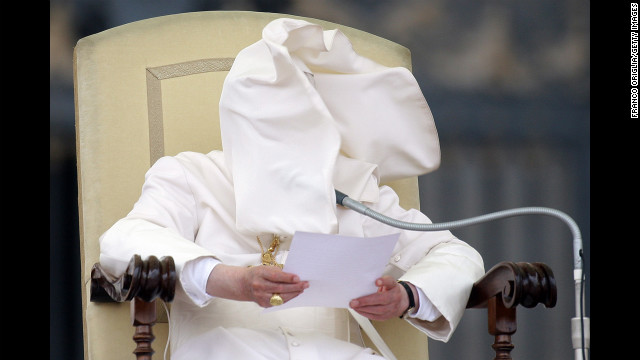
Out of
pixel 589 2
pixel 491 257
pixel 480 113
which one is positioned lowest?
pixel 491 257

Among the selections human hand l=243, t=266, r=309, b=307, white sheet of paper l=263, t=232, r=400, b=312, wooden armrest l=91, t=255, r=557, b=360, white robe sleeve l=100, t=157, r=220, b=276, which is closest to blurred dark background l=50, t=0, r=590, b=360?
white robe sleeve l=100, t=157, r=220, b=276

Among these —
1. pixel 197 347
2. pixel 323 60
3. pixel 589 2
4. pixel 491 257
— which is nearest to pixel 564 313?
pixel 491 257

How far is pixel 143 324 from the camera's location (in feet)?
6.52

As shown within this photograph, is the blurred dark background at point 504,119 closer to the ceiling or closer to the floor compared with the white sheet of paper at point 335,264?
closer to the ceiling

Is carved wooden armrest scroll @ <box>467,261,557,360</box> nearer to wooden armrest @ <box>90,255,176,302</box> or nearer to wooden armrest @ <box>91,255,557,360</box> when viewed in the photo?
wooden armrest @ <box>91,255,557,360</box>

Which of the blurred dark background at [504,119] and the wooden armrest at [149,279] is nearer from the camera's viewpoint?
the wooden armrest at [149,279]

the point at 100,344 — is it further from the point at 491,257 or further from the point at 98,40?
the point at 491,257

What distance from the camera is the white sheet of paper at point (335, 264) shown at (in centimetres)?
190

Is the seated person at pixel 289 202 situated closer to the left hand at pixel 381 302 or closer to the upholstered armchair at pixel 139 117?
the left hand at pixel 381 302

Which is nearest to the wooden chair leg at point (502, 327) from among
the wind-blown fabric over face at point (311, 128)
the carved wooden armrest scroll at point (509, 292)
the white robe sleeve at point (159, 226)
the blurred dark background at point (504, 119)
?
the carved wooden armrest scroll at point (509, 292)

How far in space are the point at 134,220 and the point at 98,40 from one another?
2.19 ft

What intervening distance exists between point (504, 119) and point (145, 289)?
83.6 inches

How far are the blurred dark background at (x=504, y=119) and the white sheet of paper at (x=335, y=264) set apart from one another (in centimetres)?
159

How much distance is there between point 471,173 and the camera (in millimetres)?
3662
